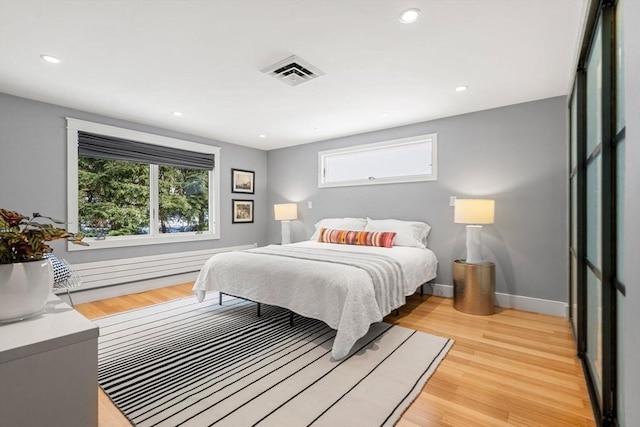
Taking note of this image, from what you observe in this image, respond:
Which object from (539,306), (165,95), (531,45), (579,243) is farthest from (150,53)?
(539,306)

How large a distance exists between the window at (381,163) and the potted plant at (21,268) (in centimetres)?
386

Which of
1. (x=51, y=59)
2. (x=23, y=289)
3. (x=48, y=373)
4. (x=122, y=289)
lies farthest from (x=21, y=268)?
(x=122, y=289)

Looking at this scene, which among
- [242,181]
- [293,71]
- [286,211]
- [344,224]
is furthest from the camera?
[242,181]

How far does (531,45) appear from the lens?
222 centimetres

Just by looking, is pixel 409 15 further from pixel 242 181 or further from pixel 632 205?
pixel 242 181

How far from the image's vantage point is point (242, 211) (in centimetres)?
546

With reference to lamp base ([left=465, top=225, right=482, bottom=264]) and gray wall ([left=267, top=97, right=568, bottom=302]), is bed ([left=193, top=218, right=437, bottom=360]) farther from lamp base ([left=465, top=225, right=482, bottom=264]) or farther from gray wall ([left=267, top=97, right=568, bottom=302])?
gray wall ([left=267, top=97, right=568, bottom=302])

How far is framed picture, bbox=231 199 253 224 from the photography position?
532cm

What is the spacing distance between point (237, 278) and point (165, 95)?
6.71ft

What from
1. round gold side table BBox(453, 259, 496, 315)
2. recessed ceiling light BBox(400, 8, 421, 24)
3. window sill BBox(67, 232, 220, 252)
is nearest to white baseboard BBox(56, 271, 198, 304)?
window sill BBox(67, 232, 220, 252)

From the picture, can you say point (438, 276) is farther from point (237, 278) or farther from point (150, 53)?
point (150, 53)

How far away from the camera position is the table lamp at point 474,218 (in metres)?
3.16

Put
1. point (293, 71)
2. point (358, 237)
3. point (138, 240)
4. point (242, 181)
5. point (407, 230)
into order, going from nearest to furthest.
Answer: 1. point (293, 71)
2. point (407, 230)
3. point (358, 237)
4. point (138, 240)
5. point (242, 181)

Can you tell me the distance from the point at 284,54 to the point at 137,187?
121 inches
